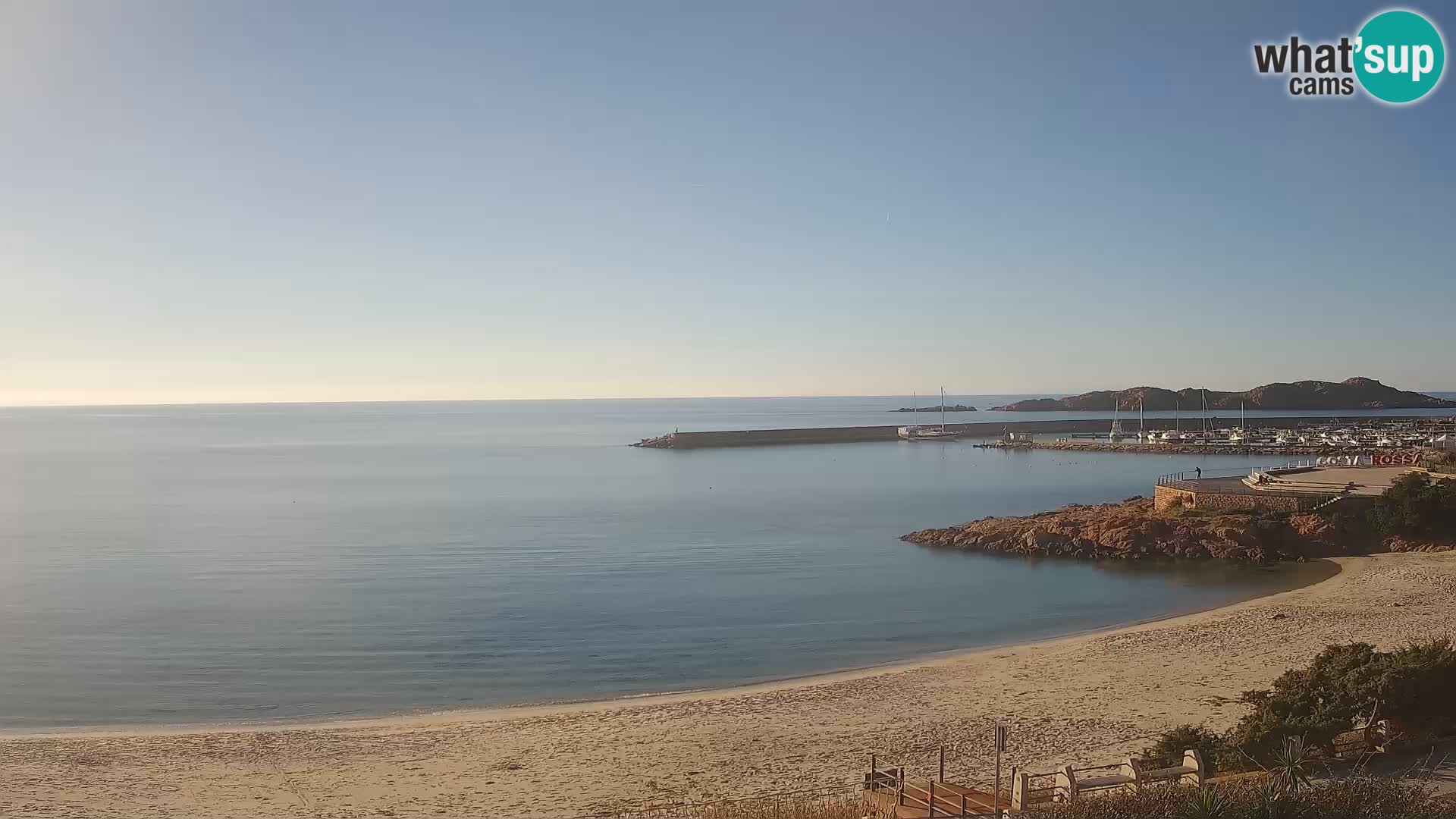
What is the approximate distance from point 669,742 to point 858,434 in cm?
10748

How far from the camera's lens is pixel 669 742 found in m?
15.3

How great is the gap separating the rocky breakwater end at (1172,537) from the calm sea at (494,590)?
5.49 ft

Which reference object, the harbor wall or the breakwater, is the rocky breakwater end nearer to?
the breakwater

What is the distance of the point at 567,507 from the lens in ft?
174

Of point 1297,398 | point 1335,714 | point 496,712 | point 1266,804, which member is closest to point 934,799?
point 1266,804

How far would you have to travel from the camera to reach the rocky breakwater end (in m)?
33.3

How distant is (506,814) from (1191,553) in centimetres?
2839

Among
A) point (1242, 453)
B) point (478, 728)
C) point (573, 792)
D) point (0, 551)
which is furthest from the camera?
point (1242, 453)

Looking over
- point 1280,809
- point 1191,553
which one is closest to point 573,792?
point 1280,809

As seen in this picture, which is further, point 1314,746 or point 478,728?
point 478,728

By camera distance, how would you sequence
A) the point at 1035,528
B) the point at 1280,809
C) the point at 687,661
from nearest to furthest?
the point at 1280,809, the point at 687,661, the point at 1035,528

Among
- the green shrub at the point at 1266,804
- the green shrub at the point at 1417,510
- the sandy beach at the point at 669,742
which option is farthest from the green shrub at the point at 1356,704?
the green shrub at the point at 1417,510

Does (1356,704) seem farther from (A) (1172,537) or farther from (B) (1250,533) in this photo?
(A) (1172,537)

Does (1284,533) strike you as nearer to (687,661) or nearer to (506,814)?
(687,661)
